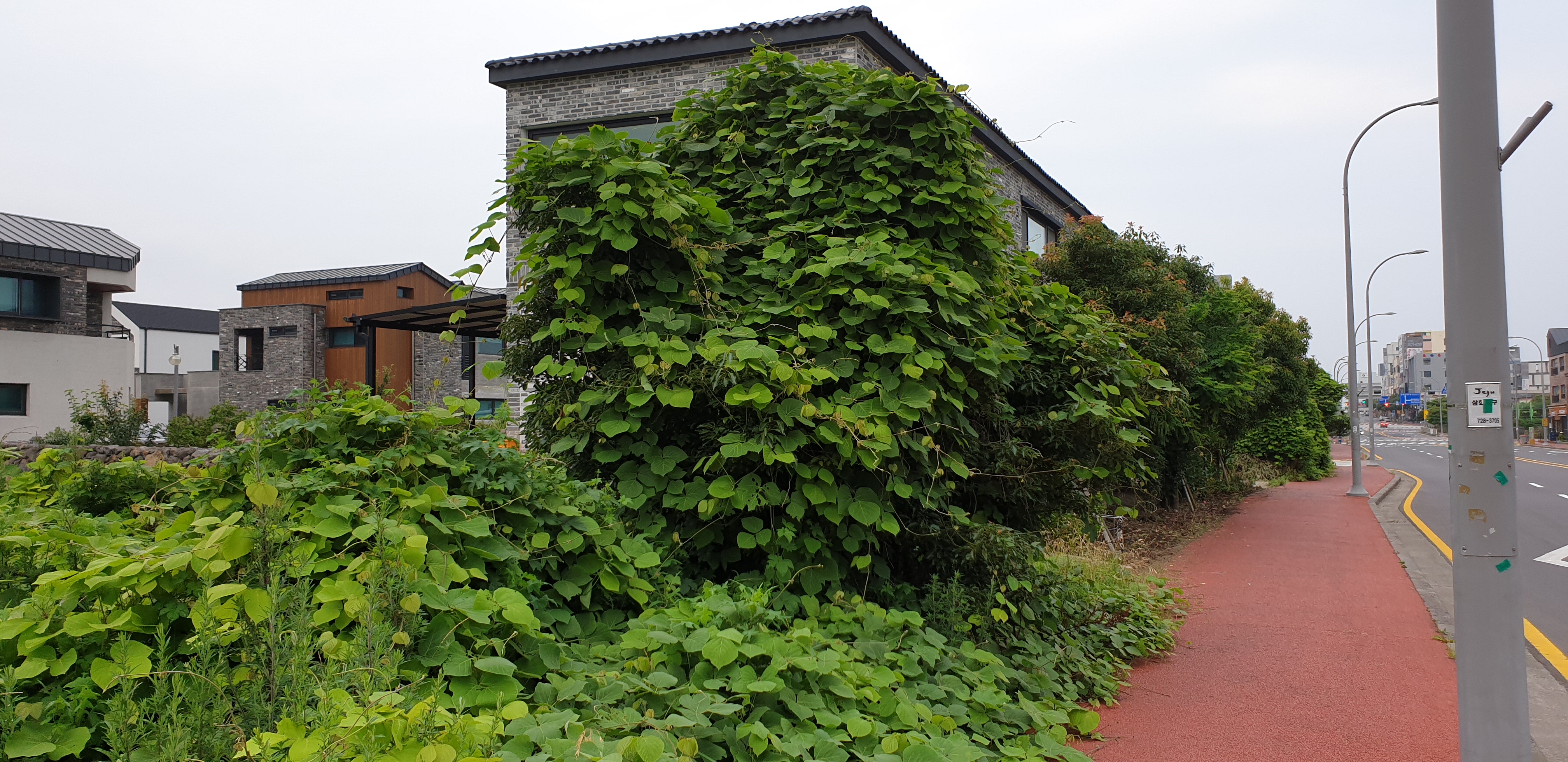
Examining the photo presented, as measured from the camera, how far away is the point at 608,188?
4469 millimetres

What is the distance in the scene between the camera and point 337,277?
1551 inches

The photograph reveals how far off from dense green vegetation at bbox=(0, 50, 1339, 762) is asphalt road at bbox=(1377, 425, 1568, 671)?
7.53 ft

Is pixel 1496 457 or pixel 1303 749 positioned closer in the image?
pixel 1496 457

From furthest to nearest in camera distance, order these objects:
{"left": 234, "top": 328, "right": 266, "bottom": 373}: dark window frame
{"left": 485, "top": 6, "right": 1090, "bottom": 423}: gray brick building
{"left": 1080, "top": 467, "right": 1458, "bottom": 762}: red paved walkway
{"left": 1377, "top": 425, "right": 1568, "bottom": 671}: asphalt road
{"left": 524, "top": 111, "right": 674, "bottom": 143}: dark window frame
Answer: {"left": 234, "top": 328, "right": 266, "bottom": 373}: dark window frame → {"left": 524, "top": 111, "right": 674, "bottom": 143}: dark window frame → {"left": 485, "top": 6, "right": 1090, "bottom": 423}: gray brick building → {"left": 1377, "top": 425, "right": 1568, "bottom": 671}: asphalt road → {"left": 1080, "top": 467, "right": 1458, "bottom": 762}: red paved walkway

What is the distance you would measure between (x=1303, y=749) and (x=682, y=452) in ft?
12.0

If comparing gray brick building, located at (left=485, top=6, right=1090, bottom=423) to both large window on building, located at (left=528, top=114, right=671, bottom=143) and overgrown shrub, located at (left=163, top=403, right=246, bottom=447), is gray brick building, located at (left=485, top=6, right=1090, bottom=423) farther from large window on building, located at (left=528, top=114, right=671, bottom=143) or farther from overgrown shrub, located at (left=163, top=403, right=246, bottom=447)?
overgrown shrub, located at (left=163, top=403, right=246, bottom=447)

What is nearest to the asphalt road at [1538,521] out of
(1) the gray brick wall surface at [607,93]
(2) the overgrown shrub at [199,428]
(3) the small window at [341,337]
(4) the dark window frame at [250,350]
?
(1) the gray brick wall surface at [607,93]

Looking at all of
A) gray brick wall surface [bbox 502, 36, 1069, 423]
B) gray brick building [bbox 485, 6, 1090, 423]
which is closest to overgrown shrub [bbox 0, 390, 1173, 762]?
gray brick wall surface [bbox 502, 36, 1069, 423]

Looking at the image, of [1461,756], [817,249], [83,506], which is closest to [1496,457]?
[1461,756]

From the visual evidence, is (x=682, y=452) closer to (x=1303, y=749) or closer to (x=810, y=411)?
(x=810, y=411)

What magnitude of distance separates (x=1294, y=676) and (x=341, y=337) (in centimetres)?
4068

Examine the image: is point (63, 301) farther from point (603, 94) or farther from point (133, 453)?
point (603, 94)

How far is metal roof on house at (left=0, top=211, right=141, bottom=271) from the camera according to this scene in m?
24.5

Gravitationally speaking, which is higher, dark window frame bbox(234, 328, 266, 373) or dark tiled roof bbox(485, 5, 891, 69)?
dark tiled roof bbox(485, 5, 891, 69)
